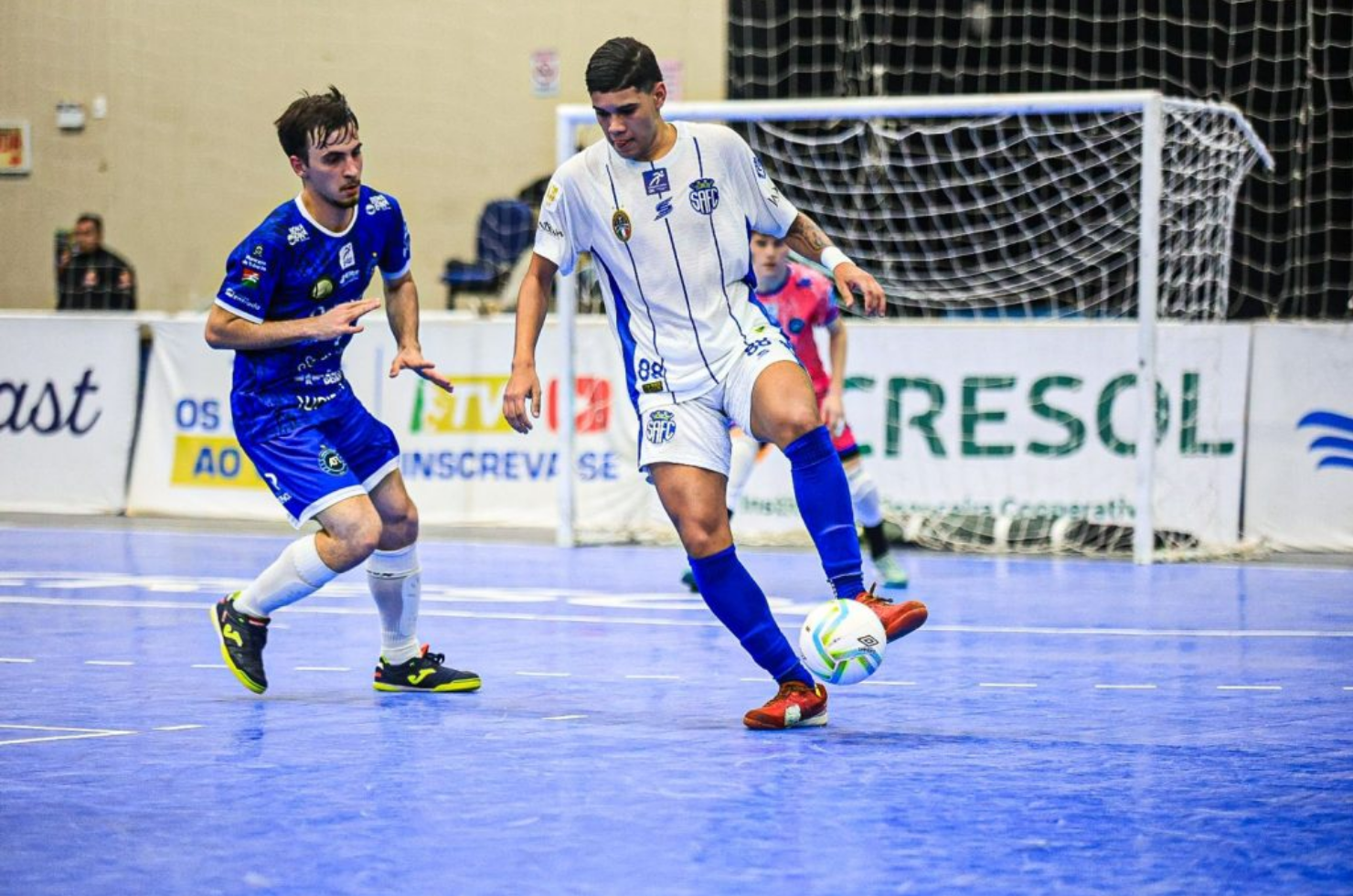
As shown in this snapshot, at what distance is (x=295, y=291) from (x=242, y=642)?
46.9 inches

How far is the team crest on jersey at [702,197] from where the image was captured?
5738mm

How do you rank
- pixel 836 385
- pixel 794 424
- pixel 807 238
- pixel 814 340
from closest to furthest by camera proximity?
pixel 794 424 → pixel 807 238 → pixel 836 385 → pixel 814 340

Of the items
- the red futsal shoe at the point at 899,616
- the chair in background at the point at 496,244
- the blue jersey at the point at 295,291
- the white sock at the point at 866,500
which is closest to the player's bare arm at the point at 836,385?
the white sock at the point at 866,500

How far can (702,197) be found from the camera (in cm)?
574

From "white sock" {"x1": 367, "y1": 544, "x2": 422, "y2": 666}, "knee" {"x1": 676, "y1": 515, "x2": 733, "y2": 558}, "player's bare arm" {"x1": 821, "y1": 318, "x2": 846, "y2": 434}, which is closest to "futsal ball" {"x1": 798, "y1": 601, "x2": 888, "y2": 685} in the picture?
"knee" {"x1": 676, "y1": 515, "x2": 733, "y2": 558}

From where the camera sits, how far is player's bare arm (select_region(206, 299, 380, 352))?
6.03m

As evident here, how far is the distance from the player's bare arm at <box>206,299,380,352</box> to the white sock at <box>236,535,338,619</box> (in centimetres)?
67

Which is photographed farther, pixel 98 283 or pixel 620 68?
pixel 98 283

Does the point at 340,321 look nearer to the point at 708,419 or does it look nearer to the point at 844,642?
the point at 708,419

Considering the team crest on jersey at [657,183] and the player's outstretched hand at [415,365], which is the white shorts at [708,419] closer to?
the team crest on jersey at [657,183]

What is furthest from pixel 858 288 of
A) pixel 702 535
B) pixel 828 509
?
pixel 702 535

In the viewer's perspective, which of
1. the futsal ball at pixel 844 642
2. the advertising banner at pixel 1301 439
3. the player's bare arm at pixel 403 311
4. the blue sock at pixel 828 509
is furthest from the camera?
the advertising banner at pixel 1301 439

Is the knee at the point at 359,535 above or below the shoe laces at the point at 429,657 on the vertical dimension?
above

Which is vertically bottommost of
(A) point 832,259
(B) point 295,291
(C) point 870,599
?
(C) point 870,599
